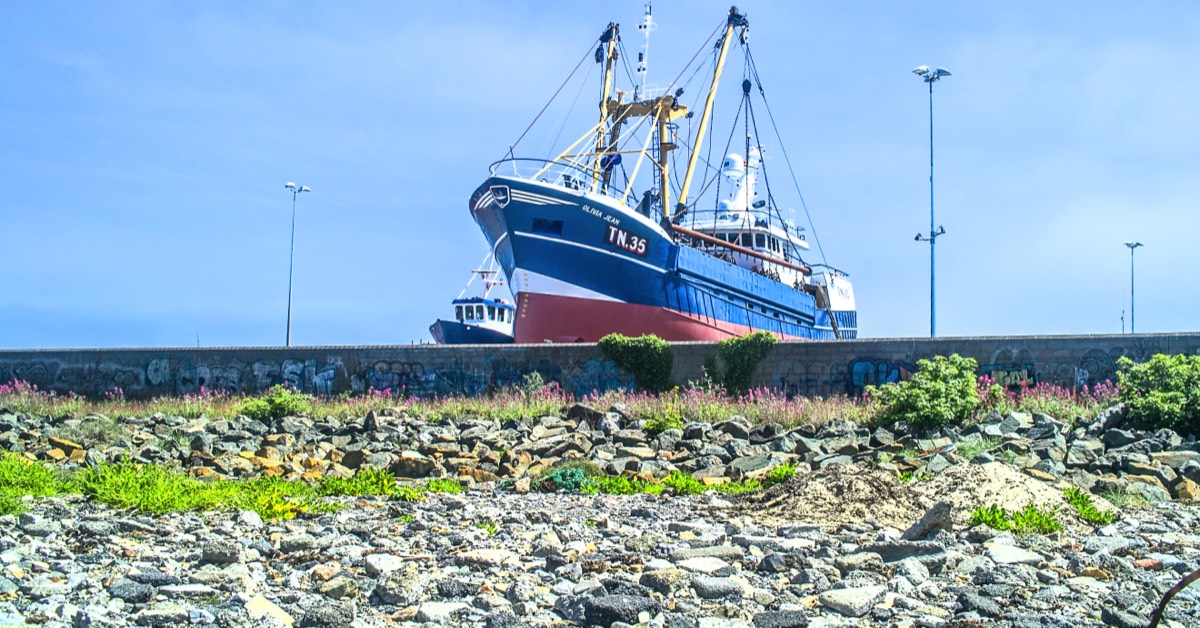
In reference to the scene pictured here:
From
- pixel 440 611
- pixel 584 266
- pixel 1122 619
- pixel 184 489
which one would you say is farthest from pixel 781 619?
pixel 584 266

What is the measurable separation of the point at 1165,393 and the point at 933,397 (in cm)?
308

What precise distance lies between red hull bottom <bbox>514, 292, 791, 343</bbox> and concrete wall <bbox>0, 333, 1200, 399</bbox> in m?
11.4

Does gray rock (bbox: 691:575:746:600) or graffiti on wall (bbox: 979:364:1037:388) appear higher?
graffiti on wall (bbox: 979:364:1037:388)

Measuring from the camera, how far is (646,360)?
2322cm

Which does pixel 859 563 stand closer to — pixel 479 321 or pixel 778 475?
pixel 778 475

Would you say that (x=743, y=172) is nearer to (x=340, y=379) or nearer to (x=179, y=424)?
(x=340, y=379)

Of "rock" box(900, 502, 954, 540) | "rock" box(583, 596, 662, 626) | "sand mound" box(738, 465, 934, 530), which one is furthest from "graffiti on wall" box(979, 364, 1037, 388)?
"rock" box(583, 596, 662, 626)

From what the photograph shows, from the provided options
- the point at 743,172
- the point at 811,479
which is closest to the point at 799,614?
the point at 811,479

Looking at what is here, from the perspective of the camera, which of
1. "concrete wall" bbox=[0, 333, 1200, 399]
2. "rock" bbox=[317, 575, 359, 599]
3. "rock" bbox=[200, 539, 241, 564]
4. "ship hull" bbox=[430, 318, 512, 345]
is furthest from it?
"ship hull" bbox=[430, 318, 512, 345]

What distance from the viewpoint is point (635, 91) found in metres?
44.7

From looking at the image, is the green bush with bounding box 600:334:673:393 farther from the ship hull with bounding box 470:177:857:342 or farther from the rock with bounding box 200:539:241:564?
the rock with bounding box 200:539:241:564

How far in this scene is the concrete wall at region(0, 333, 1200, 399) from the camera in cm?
1992

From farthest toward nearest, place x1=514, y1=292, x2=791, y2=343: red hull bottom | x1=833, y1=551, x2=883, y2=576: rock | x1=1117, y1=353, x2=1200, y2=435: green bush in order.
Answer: x1=514, y1=292, x2=791, y2=343: red hull bottom, x1=1117, y1=353, x2=1200, y2=435: green bush, x1=833, y1=551, x2=883, y2=576: rock

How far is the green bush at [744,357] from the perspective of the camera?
22.2 meters
